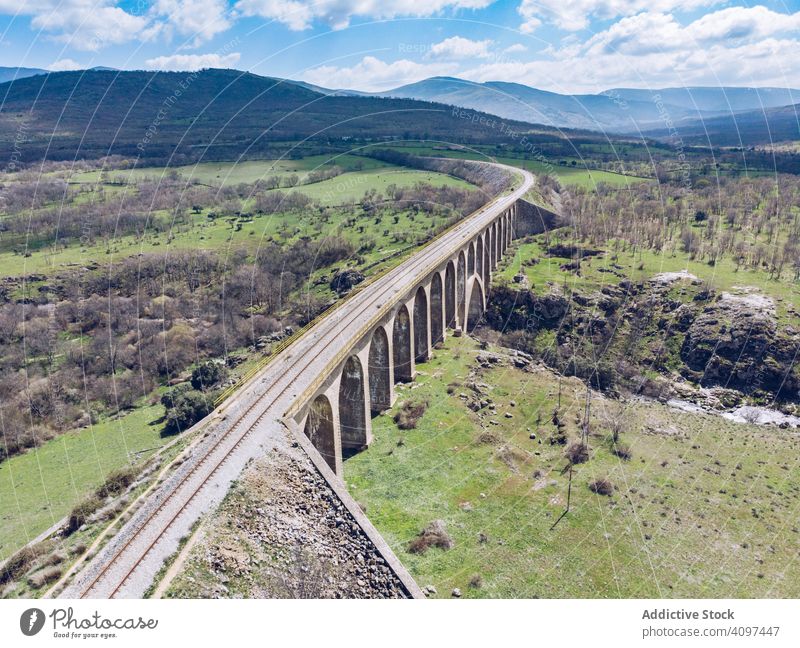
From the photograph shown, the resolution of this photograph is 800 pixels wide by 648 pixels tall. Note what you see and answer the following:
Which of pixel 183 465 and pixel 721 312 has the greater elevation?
pixel 183 465

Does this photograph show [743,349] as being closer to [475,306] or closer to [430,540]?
[475,306]

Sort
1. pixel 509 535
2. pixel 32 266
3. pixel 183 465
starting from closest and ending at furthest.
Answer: pixel 183 465, pixel 509 535, pixel 32 266

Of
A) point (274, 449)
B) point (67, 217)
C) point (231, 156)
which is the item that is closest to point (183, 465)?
point (274, 449)

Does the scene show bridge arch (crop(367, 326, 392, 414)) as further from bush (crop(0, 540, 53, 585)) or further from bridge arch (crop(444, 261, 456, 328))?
bush (crop(0, 540, 53, 585))

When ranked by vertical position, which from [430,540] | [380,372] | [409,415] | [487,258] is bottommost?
[430,540]

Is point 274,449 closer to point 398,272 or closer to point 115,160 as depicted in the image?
point 398,272

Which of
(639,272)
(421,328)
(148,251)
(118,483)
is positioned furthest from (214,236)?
(639,272)

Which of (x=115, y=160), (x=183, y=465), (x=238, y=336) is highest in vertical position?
(x=115, y=160)
